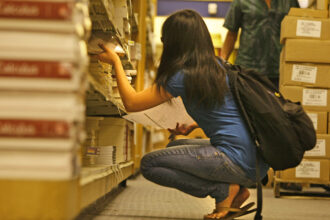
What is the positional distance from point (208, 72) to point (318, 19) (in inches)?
77.5

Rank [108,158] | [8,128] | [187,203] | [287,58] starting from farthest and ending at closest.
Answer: [287,58] → [187,203] → [108,158] → [8,128]

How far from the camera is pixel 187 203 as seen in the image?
2.94 meters

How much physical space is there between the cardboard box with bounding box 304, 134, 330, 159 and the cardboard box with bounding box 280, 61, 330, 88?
398 mm

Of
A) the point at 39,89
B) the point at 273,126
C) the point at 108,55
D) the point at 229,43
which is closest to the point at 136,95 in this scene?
the point at 108,55

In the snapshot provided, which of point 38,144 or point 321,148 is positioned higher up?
point 38,144

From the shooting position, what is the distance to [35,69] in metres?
1.27

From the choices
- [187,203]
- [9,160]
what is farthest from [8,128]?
[187,203]

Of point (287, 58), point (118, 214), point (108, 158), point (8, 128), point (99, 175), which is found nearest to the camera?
point (8, 128)

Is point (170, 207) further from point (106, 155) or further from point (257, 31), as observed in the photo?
point (257, 31)

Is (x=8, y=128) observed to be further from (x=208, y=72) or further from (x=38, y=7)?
(x=208, y=72)

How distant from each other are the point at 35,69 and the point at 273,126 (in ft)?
3.47

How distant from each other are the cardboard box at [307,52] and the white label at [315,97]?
0.23 m

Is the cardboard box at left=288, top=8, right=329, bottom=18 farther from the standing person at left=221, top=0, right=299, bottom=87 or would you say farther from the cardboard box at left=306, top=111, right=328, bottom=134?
the cardboard box at left=306, top=111, right=328, bottom=134

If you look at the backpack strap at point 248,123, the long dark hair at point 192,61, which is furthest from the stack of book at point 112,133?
the backpack strap at point 248,123
